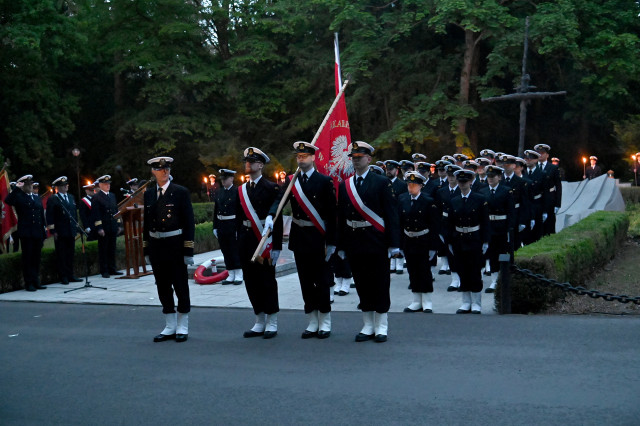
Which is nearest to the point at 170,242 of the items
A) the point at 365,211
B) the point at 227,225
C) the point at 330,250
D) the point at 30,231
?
the point at 330,250

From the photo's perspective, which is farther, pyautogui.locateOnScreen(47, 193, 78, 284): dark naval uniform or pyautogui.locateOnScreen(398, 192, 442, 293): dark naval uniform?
pyautogui.locateOnScreen(47, 193, 78, 284): dark naval uniform

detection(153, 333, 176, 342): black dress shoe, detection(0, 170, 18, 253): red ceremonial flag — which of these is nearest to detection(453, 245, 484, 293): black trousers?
detection(153, 333, 176, 342): black dress shoe

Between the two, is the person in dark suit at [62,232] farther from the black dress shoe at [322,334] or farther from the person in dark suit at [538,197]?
the person in dark suit at [538,197]

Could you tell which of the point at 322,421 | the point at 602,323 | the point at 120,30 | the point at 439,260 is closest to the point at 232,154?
the point at 120,30

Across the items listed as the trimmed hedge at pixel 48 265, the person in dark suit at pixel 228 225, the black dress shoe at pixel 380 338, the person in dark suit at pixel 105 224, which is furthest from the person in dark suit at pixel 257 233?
the person in dark suit at pixel 105 224

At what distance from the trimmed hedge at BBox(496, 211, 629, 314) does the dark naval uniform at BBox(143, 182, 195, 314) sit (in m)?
3.58

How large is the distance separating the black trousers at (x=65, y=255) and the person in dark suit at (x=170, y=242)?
6.24 metres

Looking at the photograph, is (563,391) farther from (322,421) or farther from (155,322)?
(155,322)

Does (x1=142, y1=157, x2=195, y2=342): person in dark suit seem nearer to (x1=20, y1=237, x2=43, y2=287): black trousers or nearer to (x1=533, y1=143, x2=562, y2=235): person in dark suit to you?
(x1=20, y1=237, x2=43, y2=287): black trousers

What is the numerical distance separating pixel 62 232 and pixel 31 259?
29.2 inches

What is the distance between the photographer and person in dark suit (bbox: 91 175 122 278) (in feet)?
47.7

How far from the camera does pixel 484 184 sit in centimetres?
1152

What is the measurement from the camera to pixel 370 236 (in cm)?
767

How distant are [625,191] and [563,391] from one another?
64.6ft
